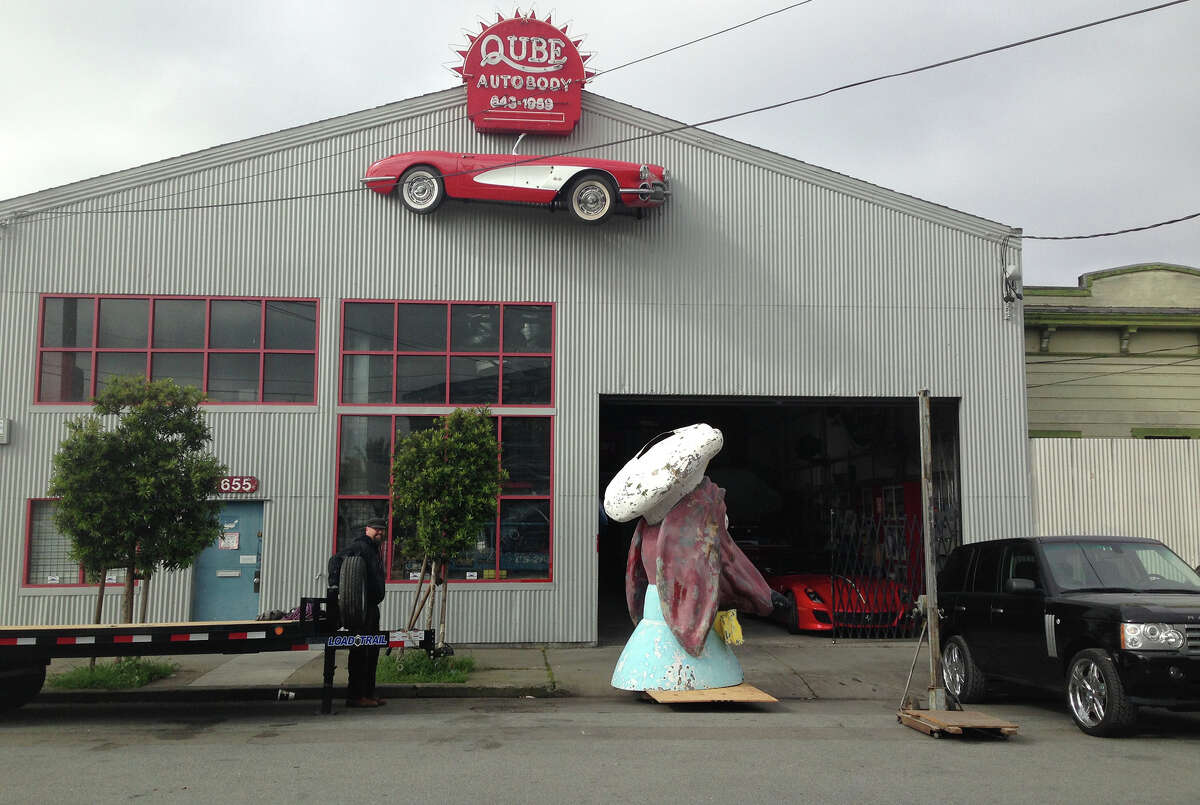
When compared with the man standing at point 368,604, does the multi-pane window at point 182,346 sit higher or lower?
higher

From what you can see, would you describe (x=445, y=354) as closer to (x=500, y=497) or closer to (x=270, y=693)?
(x=500, y=497)

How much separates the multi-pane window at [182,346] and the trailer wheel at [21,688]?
561cm

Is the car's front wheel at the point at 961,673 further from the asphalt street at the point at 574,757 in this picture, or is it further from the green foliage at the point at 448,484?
the green foliage at the point at 448,484

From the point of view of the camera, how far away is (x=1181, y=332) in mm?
19562

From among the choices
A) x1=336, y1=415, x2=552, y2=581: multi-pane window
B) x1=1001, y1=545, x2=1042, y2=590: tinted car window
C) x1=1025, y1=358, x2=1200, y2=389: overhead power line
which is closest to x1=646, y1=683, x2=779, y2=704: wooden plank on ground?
x1=1001, y1=545, x2=1042, y2=590: tinted car window

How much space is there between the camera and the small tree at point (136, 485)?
36.5 ft

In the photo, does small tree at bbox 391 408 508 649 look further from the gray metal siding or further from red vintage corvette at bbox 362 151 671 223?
the gray metal siding

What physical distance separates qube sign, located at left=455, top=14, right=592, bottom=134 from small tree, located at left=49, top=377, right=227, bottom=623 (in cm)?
642

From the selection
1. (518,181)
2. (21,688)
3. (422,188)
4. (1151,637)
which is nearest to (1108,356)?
(518,181)

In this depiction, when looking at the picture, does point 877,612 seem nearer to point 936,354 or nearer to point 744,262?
point 936,354

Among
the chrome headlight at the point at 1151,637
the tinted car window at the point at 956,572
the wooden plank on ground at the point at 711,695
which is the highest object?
the tinted car window at the point at 956,572

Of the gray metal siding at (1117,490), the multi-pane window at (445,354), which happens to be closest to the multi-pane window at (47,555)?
the multi-pane window at (445,354)

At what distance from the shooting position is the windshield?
9219mm

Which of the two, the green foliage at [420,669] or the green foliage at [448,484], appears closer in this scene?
the green foliage at [420,669]
